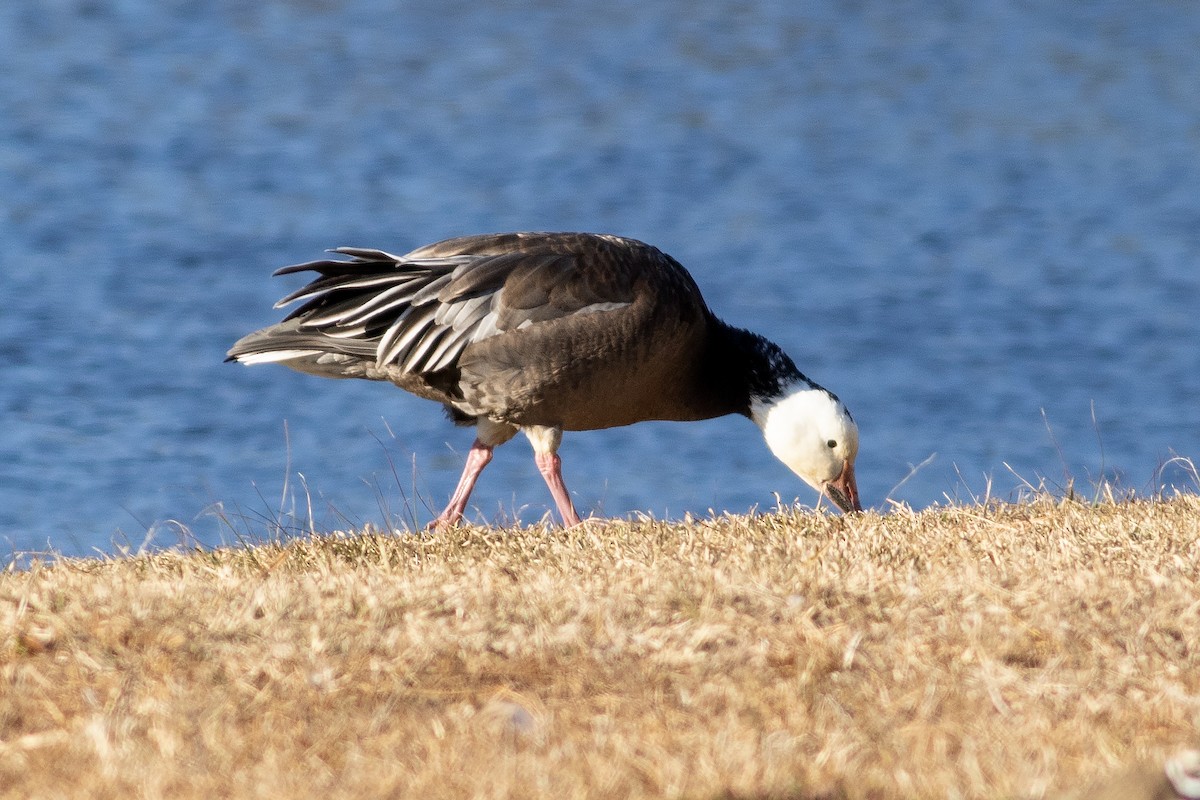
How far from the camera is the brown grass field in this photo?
3758 mm

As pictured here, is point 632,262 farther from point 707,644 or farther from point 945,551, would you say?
point 707,644

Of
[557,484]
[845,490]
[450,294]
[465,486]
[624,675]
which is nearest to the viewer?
[624,675]

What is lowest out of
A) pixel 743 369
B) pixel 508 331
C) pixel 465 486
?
pixel 465 486

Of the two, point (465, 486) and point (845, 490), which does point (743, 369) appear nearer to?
point (845, 490)

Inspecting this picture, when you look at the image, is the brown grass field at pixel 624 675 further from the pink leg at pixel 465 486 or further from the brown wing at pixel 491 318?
the brown wing at pixel 491 318

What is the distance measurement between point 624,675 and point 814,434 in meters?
3.78

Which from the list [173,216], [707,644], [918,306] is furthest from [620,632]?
[173,216]

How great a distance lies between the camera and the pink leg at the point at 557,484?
284 inches

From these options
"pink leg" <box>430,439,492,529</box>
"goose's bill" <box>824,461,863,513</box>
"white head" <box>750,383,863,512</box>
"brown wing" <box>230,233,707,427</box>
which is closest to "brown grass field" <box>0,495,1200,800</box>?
"pink leg" <box>430,439,492,529</box>

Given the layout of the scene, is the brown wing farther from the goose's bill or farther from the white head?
the goose's bill

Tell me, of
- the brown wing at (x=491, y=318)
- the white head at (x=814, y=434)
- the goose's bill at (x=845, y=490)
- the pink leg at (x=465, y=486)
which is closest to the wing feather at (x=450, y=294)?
the brown wing at (x=491, y=318)

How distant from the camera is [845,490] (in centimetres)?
817

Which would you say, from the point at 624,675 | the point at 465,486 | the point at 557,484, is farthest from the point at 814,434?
the point at 624,675

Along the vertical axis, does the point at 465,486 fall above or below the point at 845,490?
above
